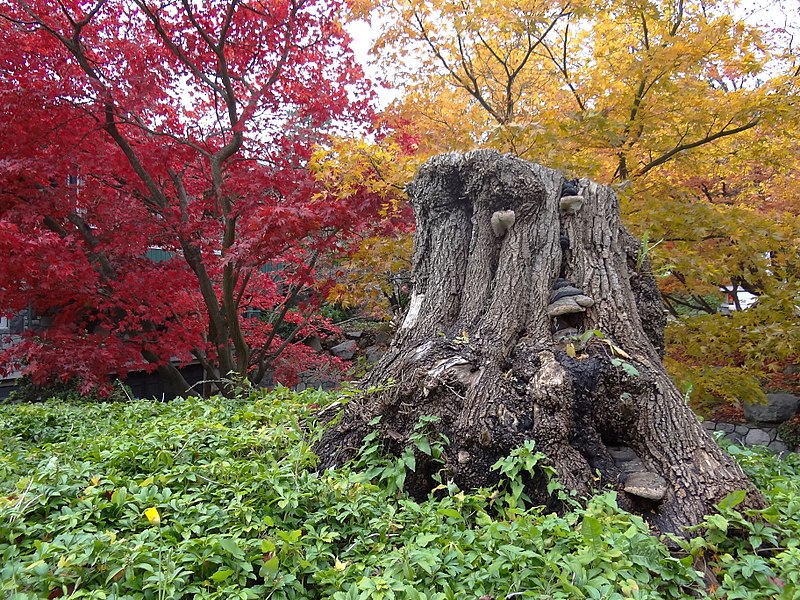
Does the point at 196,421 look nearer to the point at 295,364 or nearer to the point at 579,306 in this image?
the point at 579,306

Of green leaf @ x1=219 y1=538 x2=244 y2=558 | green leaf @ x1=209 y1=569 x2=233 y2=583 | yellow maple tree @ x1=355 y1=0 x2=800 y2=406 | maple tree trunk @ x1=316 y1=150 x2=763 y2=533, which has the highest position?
yellow maple tree @ x1=355 y1=0 x2=800 y2=406

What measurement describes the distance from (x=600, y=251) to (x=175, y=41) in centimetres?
520

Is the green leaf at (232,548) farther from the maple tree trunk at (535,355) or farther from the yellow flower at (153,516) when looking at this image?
the maple tree trunk at (535,355)

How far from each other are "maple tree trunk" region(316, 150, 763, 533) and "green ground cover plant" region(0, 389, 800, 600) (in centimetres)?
16

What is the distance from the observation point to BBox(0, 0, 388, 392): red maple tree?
17.4ft

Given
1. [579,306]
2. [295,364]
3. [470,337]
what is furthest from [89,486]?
[295,364]

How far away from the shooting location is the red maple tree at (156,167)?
17.4 feet

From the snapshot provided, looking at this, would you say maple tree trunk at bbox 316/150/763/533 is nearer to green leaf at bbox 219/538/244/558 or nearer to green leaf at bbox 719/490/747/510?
green leaf at bbox 719/490/747/510

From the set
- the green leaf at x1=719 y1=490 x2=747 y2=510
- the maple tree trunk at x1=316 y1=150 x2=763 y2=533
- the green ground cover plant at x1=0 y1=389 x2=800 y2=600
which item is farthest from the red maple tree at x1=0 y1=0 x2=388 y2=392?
the green leaf at x1=719 y1=490 x2=747 y2=510

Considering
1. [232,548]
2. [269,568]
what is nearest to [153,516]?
[232,548]

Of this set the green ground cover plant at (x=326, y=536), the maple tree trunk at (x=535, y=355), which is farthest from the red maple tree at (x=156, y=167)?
the green ground cover plant at (x=326, y=536)

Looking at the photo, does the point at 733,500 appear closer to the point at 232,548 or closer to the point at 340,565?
the point at 340,565

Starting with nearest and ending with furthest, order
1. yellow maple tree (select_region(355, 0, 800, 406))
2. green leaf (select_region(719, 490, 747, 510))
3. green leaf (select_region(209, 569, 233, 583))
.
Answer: green leaf (select_region(209, 569, 233, 583)), green leaf (select_region(719, 490, 747, 510)), yellow maple tree (select_region(355, 0, 800, 406))

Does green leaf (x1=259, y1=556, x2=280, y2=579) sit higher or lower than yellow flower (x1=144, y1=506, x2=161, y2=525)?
lower
